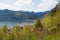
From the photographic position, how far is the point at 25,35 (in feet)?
27.3

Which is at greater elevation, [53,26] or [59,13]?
[59,13]

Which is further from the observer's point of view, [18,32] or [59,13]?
[59,13]

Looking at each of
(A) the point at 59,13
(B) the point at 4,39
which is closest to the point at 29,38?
(B) the point at 4,39

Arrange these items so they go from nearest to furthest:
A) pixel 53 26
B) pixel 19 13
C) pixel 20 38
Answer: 1. pixel 20 38
2. pixel 53 26
3. pixel 19 13

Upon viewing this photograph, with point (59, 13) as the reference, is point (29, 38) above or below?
below

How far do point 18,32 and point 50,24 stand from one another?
4.68 metres

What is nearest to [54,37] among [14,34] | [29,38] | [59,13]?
[29,38]

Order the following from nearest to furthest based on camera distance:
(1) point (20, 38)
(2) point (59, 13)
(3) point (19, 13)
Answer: (1) point (20, 38) → (2) point (59, 13) → (3) point (19, 13)

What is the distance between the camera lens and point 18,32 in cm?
855

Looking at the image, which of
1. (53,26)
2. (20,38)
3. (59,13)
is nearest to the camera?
(20,38)

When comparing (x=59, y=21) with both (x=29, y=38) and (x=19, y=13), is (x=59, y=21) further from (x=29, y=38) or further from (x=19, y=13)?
(x=19, y=13)

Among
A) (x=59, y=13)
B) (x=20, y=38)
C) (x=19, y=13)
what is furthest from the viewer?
(x=19, y=13)

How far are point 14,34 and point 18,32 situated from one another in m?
0.27

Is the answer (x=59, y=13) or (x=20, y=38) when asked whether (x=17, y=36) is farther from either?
(x=59, y=13)
